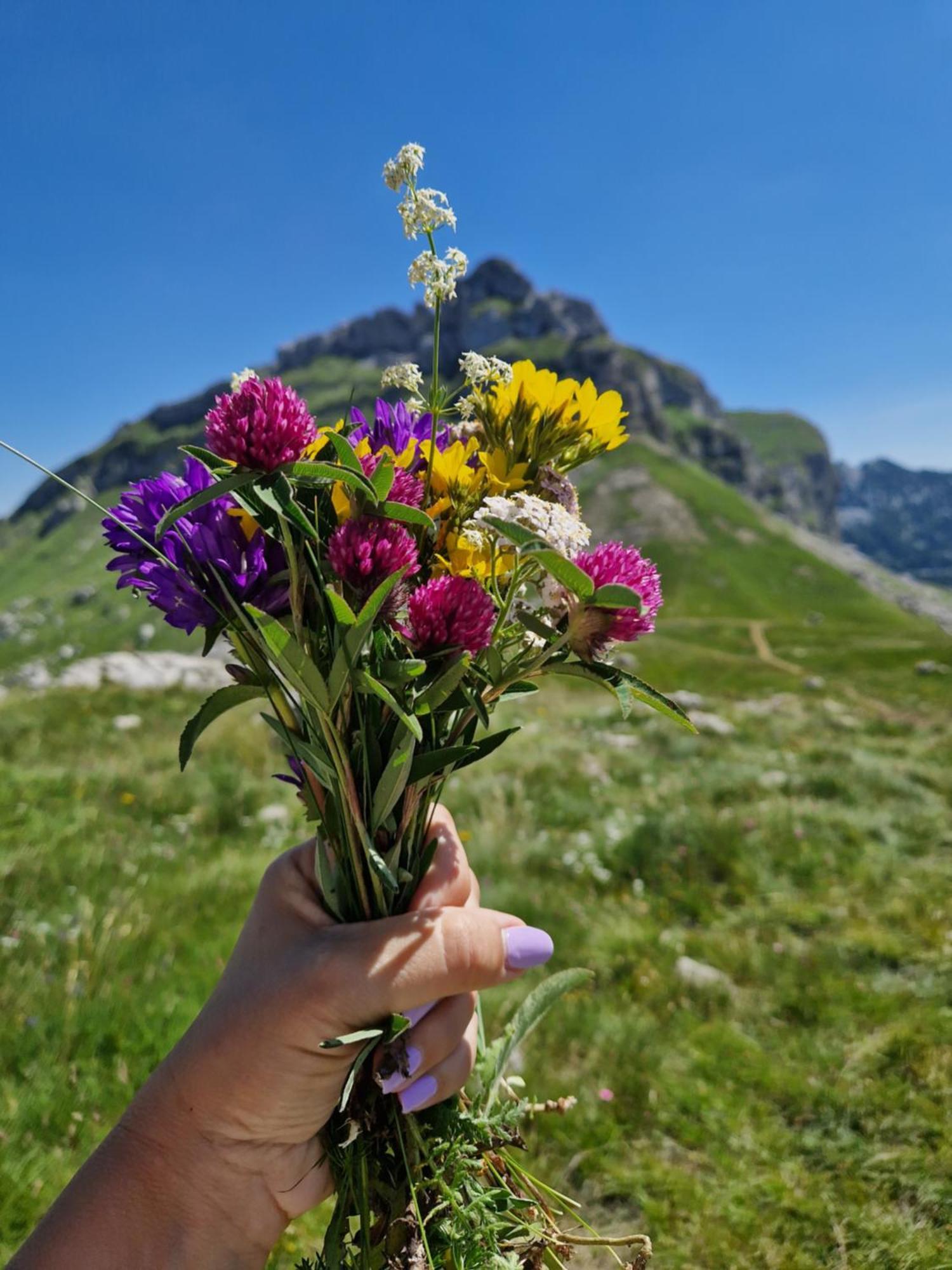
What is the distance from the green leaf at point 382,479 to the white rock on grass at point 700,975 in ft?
12.1

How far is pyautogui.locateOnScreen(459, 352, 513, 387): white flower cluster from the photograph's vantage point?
1451 mm

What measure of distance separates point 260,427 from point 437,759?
0.71 m

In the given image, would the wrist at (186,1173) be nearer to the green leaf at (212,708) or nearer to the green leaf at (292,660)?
the green leaf at (212,708)

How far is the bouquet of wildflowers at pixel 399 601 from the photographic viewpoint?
1.25 meters

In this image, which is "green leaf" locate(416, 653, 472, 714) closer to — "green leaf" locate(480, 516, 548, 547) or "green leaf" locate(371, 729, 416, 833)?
"green leaf" locate(371, 729, 416, 833)

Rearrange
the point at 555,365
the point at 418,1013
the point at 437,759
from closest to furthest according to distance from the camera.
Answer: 1. the point at 437,759
2. the point at 418,1013
3. the point at 555,365

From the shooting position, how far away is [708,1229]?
2.26 meters

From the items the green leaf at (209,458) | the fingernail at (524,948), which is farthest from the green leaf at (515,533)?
the fingernail at (524,948)

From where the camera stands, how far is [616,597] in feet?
3.86

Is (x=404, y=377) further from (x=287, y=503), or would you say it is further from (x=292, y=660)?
(x=292, y=660)

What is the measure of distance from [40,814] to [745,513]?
116m

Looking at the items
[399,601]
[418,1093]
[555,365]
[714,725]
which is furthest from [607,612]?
[555,365]

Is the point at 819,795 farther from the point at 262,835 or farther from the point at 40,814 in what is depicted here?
the point at 40,814

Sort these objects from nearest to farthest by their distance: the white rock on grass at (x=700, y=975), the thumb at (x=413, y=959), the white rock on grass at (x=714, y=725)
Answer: the thumb at (x=413, y=959)
the white rock on grass at (x=700, y=975)
the white rock on grass at (x=714, y=725)
